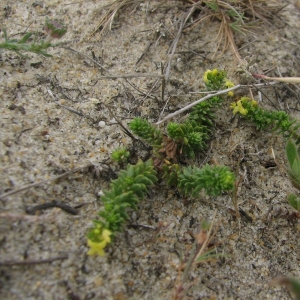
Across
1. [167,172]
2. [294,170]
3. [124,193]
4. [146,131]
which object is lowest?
[294,170]

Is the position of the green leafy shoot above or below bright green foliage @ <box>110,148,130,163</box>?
below

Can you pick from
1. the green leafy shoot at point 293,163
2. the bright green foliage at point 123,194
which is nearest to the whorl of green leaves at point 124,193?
the bright green foliage at point 123,194

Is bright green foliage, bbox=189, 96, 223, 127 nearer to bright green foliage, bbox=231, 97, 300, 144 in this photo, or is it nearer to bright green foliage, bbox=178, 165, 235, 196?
bright green foliage, bbox=231, 97, 300, 144

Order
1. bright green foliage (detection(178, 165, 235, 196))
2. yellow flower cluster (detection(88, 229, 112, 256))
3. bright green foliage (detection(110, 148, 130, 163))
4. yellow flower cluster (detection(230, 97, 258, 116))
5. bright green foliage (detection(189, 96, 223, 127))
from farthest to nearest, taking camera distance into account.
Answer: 1. yellow flower cluster (detection(230, 97, 258, 116))
2. bright green foliage (detection(189, 96, 223, 127))
3. bright green foliage (detection(110, 148, 130, 163))
4. bright green foliage (detection(178, 165, 235, 196))
5. yellow flower cluster (detection(88, 229, 112, 256))

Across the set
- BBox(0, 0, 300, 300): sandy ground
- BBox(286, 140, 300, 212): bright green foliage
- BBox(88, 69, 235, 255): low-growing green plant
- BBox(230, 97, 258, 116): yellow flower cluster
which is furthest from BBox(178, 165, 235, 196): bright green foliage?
BBox(230, 97, 258, 116): yellow flower cluster

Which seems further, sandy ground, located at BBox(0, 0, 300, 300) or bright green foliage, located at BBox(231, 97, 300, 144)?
bright green foliage, located at BBox(231, 97, 300, 144)

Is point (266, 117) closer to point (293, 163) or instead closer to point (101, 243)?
point (293, 163)

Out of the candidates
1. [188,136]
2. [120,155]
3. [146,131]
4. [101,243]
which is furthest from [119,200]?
[188,136]
